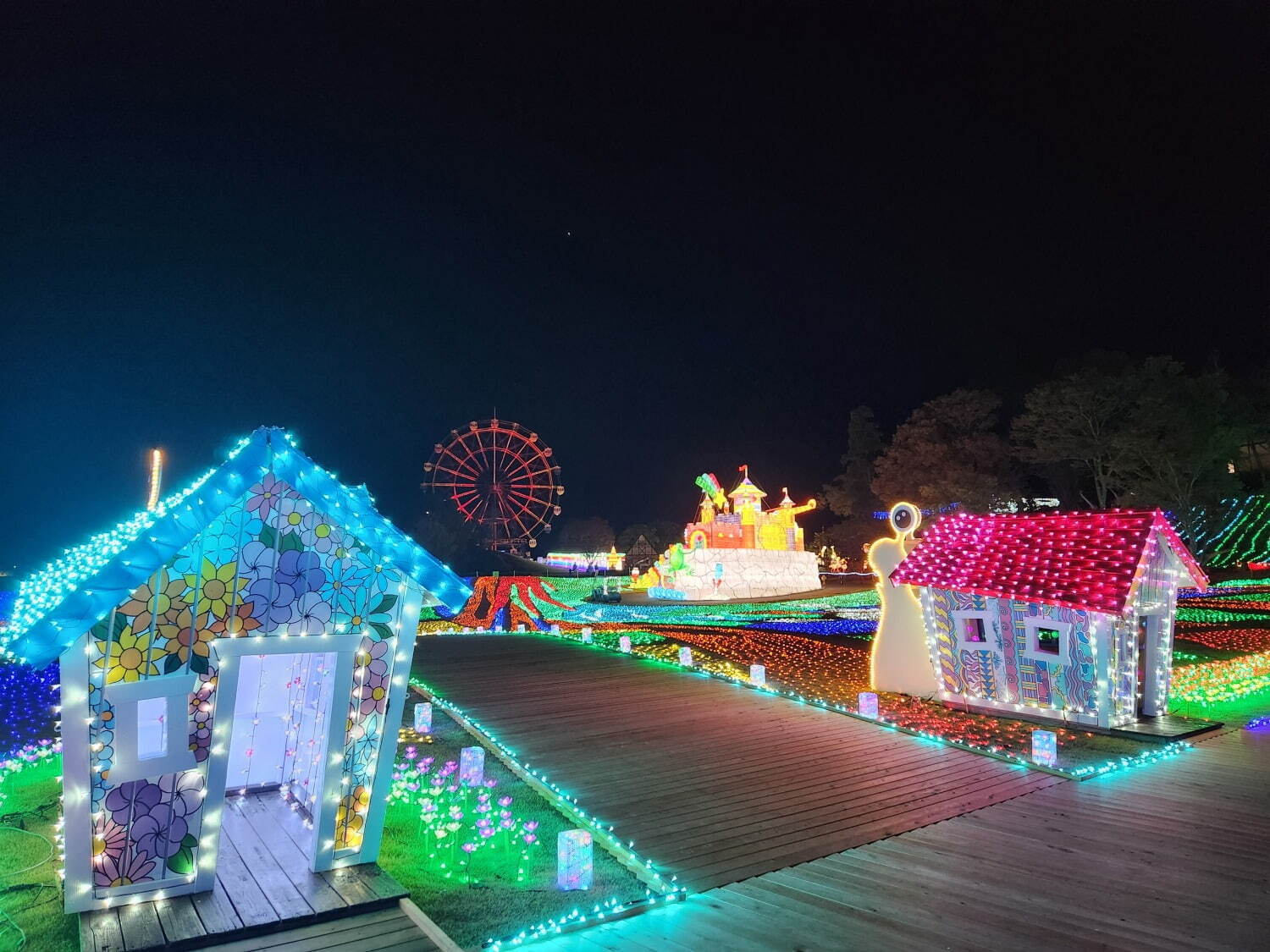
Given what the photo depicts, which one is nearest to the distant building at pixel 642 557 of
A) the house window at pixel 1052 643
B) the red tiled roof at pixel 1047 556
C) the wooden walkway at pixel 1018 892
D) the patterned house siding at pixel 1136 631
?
the red tiled roof at pixel 1047 556

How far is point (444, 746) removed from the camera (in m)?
8.07

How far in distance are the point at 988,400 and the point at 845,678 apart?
2705 centimetres

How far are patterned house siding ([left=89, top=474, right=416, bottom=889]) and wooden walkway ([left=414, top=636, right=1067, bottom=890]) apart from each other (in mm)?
2321

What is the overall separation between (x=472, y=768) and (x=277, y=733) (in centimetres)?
166

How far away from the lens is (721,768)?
24.3ft

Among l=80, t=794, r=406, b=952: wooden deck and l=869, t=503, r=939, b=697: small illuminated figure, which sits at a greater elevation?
l=869, t=503, r=939, b=697: small illuminated figure

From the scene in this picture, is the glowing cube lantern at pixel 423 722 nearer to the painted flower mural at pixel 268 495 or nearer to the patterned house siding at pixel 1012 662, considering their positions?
the painted flower mural at pixel 268 495

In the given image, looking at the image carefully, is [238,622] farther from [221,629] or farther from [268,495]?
[268,495]

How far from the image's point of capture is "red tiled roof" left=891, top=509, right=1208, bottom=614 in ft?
28.4

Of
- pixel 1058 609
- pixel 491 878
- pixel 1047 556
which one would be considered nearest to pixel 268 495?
pixel 491 878

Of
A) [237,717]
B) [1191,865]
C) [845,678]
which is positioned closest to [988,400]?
[845,678]

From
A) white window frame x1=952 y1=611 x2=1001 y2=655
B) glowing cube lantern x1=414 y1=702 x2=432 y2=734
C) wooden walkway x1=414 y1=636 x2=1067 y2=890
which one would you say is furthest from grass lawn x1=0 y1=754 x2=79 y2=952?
white window frame x1=952 y1=611 x2=1001 y2=655

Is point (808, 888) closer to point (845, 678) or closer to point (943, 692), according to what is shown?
point (943, 692)

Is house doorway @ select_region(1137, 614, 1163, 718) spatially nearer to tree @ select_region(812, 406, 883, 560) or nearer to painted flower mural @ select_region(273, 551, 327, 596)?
painted flower mural @ select_region(273, 551, 327, 596)
